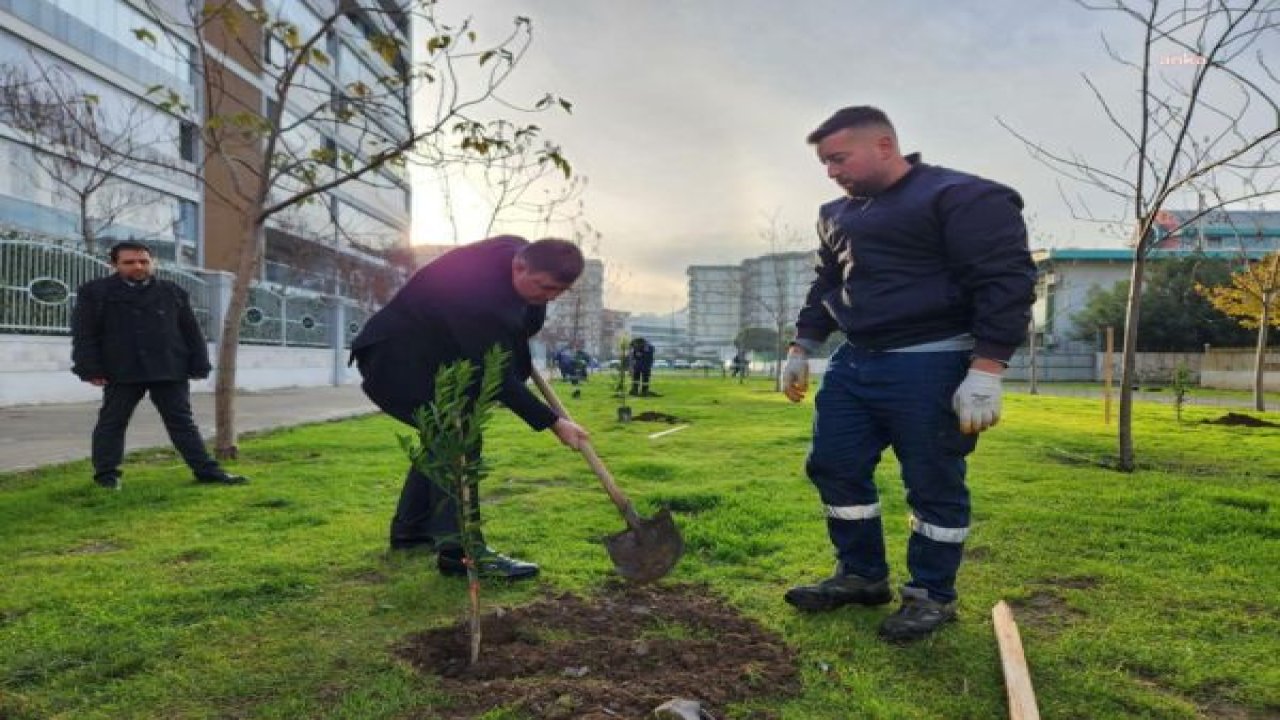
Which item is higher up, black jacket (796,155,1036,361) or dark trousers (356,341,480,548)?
black jacket (796,155,1036,361)

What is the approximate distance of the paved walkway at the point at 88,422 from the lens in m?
7.39

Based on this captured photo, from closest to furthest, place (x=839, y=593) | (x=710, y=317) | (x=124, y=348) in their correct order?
(x=839, y=593)
(x=124, y=348)
(x=710, y=317)

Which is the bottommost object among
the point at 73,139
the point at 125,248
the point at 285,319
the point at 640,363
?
the point at 640,363

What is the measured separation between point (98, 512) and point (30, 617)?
2185mm

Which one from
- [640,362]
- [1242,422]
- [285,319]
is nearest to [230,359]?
[640,362]

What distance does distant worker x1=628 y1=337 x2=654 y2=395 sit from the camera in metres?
19.9

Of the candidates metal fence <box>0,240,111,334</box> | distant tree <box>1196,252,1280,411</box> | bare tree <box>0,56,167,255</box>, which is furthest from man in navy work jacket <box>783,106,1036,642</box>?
distant tree <box>1196,252,1280,411</box>

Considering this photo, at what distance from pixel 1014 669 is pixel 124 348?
583 centimetres

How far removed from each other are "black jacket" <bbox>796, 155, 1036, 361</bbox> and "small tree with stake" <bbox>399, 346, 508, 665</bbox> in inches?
57.4

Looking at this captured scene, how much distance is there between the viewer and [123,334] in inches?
221

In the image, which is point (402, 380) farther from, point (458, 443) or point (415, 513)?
point (458, 443)

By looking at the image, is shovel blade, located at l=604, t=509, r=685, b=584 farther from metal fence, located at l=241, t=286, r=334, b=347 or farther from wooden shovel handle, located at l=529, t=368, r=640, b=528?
metal fence, located at l=241, t=286, r=334, b=347

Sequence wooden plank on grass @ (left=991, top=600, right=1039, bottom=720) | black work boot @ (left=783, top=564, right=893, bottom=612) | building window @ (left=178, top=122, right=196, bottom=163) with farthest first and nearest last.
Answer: building window @ (left=178, top=122, right=196, bottom=163) < black work boot @ (left=783, top=564, right=893, bottom=612) < wooden plank on grass @ (left=991, top=600, right=1039, bottom=720)

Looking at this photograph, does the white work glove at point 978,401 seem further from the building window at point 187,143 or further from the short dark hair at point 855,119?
the building window at point 187,143
